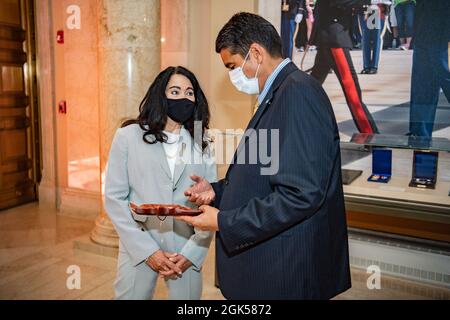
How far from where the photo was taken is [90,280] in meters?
3.83

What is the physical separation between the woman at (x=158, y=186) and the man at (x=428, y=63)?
7.80 ft

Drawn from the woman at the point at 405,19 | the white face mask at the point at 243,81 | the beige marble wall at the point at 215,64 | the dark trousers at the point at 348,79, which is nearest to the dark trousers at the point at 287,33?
the dark trousers at the point at 348,79

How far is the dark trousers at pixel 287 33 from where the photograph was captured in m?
4.36

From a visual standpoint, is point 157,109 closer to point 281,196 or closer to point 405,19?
point 281,196

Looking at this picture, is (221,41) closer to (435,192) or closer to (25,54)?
(435,192)

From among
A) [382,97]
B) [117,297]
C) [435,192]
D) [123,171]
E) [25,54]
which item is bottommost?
[117,297]

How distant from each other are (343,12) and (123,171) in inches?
112

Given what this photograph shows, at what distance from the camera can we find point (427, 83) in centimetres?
387

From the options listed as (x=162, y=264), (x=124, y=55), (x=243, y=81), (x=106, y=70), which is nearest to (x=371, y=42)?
(x=124, y=55)

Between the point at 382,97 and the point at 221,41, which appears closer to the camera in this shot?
the point at 221,41

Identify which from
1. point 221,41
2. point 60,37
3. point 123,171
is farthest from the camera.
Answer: point 60,37
